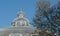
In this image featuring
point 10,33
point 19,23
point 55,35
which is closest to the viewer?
point 55,35

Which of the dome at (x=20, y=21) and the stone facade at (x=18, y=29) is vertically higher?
the dome at (x=20, y=21)

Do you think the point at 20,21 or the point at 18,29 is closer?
the point at 18,29

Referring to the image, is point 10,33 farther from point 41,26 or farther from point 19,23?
point 41,26

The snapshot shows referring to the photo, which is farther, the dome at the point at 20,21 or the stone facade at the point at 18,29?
the dome at the point at 20,21

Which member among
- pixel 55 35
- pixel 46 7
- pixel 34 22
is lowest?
pixel 55 35

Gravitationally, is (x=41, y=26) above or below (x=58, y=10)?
below

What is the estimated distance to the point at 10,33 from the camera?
4178cm

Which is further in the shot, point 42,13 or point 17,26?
point 17,26

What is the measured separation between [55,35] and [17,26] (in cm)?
2402

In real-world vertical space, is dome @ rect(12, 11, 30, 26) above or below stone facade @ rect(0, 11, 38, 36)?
above

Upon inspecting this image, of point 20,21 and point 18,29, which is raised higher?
point 20,21

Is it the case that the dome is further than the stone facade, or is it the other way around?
the dome

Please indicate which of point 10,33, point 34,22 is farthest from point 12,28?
point 34,22

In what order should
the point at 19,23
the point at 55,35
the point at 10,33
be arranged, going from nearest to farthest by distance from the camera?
the point at 55,35 < the point at 10,33 < the point at 19,23
